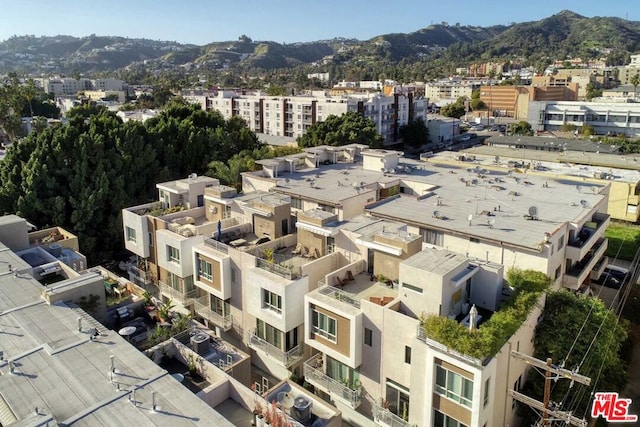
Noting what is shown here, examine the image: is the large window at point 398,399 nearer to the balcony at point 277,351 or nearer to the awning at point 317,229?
the balcony at point 277,351

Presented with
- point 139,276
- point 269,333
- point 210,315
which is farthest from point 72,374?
point 139,276

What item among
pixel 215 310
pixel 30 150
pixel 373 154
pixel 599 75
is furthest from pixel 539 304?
pixel 599 75

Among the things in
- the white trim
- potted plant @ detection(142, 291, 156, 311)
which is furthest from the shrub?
potted plant @ detection(142, 291, 156, 311)

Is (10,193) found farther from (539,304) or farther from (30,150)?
(539,304)

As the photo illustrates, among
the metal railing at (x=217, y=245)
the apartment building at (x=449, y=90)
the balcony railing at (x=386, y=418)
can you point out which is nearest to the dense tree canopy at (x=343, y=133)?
the metal railing at (x=217, y=245)

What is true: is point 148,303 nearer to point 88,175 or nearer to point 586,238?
point 88,175

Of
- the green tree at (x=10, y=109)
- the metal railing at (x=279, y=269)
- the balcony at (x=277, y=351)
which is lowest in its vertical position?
the balcony at (x=277, y=351)
